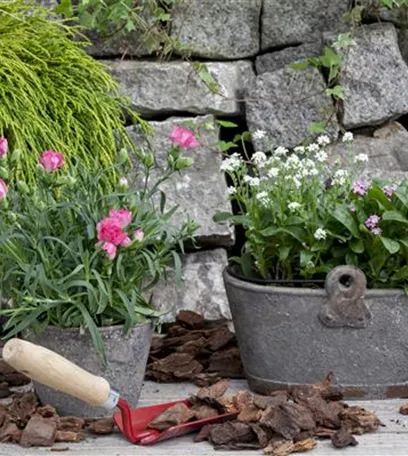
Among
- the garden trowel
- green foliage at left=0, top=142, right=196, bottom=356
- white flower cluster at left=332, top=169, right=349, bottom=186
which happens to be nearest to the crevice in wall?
white flower cluster at left=332, top=169, right=349, bottom=186

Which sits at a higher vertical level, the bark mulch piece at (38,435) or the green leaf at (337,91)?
the green leaf at (337,91)

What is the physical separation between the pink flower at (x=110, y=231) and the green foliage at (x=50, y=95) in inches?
27.7

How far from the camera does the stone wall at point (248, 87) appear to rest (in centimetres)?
340

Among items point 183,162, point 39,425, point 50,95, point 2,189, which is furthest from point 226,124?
point 39,425

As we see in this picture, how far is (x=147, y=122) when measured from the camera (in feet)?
11.1

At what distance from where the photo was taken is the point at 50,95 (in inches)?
125

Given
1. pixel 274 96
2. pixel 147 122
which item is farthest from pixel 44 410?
pixel 274 96

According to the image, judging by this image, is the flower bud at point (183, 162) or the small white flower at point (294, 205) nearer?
the flower bud at point (183, 162)

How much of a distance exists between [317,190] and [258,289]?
0.94 ft

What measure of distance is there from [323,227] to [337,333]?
10.2 inches

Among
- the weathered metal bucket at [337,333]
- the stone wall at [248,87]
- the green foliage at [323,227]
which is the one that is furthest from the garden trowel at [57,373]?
the stone wall at [248,87]

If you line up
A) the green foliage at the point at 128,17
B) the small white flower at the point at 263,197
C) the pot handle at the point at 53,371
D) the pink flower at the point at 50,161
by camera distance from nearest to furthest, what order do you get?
1. the pot handle at the point at 53,371
2. the pink flower at the point at 50,161
3. the small white flower at the point at 263,197
4. the green foliage at the point at 128,17

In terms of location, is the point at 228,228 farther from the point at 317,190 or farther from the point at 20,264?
the point at 20,264

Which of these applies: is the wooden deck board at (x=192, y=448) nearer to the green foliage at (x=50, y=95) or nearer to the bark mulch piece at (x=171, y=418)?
the bark mulch piece at (x=171, y=418)
